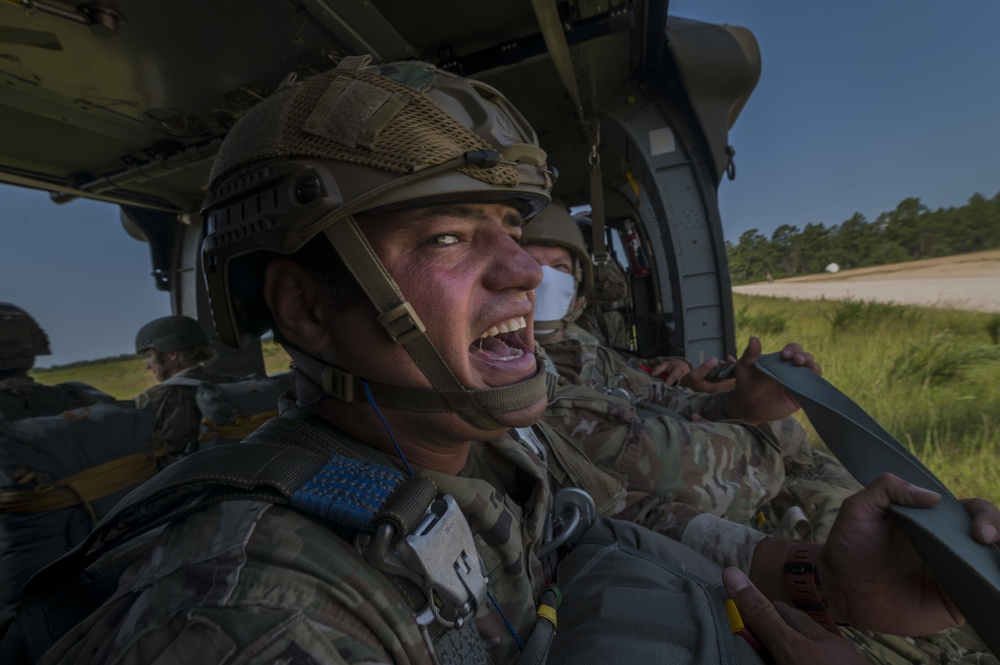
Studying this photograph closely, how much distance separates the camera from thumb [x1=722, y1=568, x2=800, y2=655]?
983mm

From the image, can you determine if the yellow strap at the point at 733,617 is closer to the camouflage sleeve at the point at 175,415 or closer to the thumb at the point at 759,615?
the thumb at the point at 759,615

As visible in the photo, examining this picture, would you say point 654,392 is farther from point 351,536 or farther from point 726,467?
point 351,536

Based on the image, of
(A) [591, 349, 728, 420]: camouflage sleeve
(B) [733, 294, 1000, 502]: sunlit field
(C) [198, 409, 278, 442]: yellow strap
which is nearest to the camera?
(A) [591, 349, 728, 420]: camouflage sleeve

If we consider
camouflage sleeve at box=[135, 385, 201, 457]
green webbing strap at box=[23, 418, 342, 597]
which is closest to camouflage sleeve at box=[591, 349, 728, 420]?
green webbing strap at box=[23, 418, 342, 597]

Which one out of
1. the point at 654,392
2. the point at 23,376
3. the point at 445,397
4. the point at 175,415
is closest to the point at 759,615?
the point at 445,397

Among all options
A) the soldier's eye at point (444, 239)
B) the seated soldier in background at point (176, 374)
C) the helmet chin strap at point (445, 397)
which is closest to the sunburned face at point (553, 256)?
the soldier's eye at point (444, 239)

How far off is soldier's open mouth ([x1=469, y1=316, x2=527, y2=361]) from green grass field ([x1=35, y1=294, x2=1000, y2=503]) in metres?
1.93

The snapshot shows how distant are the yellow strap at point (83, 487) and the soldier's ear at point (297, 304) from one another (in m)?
1.77

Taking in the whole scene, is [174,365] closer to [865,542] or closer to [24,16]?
[24,16]

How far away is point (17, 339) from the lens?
2922 mm

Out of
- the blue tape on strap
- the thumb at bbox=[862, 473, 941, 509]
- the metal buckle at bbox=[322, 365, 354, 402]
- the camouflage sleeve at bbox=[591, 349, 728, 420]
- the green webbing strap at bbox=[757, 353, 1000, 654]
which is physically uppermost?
the metal buckle at bbox=[322, 365, 354, 402]

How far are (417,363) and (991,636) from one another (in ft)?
4.11

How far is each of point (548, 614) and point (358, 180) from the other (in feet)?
3.37

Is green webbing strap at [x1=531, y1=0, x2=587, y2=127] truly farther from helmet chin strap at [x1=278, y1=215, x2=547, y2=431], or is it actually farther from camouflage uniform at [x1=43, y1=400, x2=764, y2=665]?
camouflage uniform at [x1=43, y1=400, x2=764, y2=665]
